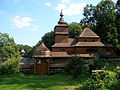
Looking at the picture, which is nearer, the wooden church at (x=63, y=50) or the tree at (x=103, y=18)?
the wooden church at (x=63, y=50)

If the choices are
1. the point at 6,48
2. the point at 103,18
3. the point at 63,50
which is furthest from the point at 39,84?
the point at 103,18

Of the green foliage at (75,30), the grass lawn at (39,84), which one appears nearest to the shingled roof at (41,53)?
the grass lawn at (39,84)

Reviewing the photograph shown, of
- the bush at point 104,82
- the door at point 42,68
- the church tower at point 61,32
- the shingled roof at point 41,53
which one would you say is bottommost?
the door at point 42,68

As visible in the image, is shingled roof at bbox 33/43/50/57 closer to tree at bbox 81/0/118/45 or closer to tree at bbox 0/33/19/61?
tree at bbox 0/33/19/61

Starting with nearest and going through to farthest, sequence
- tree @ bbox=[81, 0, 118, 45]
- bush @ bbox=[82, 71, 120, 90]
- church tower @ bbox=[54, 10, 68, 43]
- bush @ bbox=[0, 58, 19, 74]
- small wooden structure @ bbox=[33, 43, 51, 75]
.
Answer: bush @ bbox=[82, 71, 120, 90], bush @ bbox=[0, 58, 19, 74], small wooden structure @ bbox=[33, 43, 51, 75], church tower @ bbox=[54, 10, 68, 43], tree @ bbox=[81, 0, 118, 45]

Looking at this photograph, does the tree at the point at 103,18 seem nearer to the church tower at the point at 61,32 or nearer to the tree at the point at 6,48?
the church tower at the point at 61,32

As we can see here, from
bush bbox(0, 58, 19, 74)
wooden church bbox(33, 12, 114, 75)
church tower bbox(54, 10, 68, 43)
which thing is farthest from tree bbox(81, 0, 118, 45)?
bush bbox(0, 58, 19, 74)

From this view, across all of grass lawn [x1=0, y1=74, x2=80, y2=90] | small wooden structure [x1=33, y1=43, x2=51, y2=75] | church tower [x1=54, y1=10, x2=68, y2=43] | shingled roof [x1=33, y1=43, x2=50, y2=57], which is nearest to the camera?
grass lawn [x1=0, y1=74, x2=80, y2=90]

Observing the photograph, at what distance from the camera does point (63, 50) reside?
120ft

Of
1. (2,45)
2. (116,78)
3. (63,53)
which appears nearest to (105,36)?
(63,53)

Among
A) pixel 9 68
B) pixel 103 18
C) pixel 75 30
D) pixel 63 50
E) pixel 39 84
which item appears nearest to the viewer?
pixel 39 84

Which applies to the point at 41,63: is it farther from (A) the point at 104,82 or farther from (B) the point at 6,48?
(A) the point at 104,82

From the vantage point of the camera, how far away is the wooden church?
32.2 metres

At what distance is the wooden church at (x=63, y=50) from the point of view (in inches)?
1266
